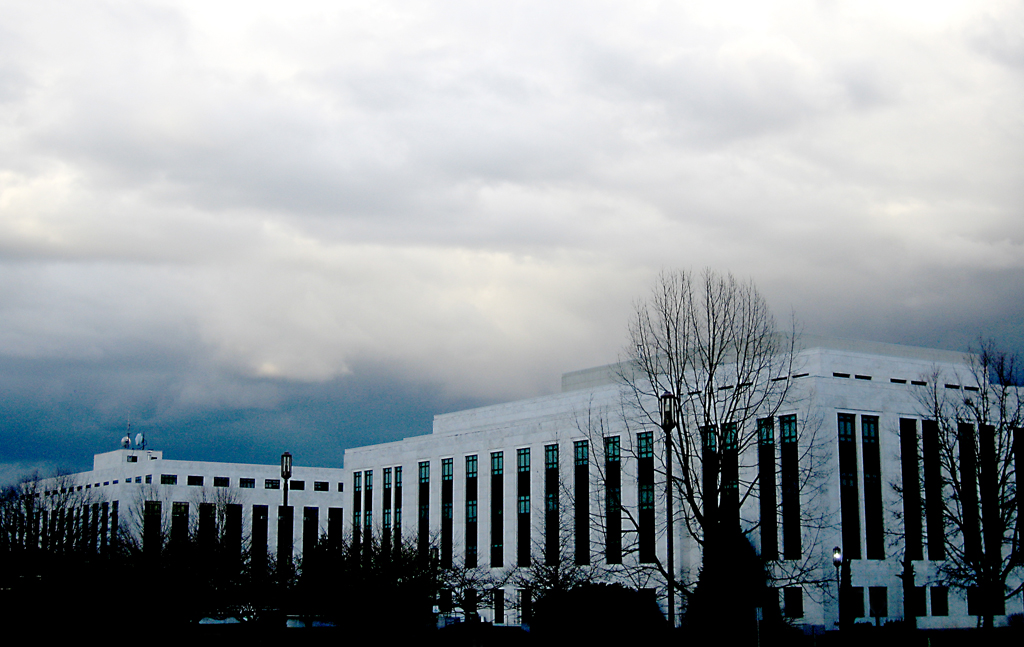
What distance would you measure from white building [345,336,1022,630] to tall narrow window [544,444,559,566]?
126mm

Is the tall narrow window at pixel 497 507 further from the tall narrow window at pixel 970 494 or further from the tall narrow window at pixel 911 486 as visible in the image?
the tall narrow window at pixel 970 494

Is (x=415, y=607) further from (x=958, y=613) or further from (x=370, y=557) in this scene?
(x=958, y=613)

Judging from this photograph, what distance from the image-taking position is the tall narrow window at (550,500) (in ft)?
246

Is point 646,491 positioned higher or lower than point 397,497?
higher

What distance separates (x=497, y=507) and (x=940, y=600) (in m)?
33.9

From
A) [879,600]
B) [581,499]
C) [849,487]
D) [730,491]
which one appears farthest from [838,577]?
[581,499]

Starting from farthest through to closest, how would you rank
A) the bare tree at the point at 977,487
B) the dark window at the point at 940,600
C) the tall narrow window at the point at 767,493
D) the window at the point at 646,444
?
the window at the point at 646,444 < the dark window at the point at 940,600 < the tall narrow window at the point at 767,493 < the bare tree at the point at 977,487

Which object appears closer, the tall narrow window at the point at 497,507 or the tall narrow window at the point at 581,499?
the tall narrow window at the point at 581,499

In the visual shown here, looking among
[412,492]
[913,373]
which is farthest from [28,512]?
[913,373]

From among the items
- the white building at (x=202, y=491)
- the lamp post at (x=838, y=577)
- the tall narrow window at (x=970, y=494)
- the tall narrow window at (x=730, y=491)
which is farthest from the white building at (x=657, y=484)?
the white building at (x=202, y=491)

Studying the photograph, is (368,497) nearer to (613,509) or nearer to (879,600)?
(613,509)

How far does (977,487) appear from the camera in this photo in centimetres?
6219

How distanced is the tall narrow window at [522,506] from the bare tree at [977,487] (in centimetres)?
2931

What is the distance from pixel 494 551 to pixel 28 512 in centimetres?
4202
